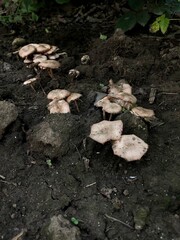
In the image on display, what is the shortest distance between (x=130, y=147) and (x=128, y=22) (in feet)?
4.93

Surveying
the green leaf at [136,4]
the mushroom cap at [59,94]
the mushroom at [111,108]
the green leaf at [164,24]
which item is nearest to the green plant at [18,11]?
the green leaf at [136,4]

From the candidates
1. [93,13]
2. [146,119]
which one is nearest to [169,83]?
[146,119]

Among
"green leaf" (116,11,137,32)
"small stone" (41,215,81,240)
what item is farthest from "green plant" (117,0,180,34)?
"small stone" (41,215,81,240)

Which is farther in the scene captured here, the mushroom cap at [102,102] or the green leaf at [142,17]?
the green leaf at [142,17]

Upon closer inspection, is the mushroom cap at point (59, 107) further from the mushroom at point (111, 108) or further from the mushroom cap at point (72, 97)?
the mushroom at point (111, 108)

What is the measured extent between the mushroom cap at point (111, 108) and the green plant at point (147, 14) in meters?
0.94

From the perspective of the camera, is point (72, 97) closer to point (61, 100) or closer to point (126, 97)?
point (61, 100)

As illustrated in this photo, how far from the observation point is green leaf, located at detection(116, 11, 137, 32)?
359 centimetres

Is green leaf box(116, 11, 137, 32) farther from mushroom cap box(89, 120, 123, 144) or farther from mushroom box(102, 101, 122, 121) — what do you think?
mushroom cap box(89, 120, 123, 144)

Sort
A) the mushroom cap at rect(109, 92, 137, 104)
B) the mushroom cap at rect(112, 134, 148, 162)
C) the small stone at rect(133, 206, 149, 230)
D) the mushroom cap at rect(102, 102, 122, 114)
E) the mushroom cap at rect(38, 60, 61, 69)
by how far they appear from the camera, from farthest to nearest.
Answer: the mushroom cap at rect(38, 60, 61, 69) < the mushroom cap at rect(109, 92, 137, 104) < the mushroom cap at rect(102, 102, 122, 114) < the mushroom cap at rect(112, 134, 148, 162) < the small stone at rect(133, 206, 149, 230)

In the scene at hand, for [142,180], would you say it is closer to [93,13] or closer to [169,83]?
[169,83]

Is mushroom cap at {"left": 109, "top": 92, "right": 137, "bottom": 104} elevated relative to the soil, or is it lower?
elevated

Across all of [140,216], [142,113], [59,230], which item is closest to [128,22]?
[142,113]

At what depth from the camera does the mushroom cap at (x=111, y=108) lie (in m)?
2.72
